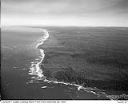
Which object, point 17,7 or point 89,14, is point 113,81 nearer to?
point 89,14

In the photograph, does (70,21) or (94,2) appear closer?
(94,2)

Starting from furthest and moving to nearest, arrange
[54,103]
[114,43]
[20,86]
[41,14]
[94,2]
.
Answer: [114,43]
[41,14]
[94,2]
[20,86]
[54,103]

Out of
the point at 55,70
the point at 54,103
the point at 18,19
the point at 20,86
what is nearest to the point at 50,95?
the point at 54,103

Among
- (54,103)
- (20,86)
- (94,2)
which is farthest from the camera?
(94,2)

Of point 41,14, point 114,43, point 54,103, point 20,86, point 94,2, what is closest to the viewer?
point 54,103

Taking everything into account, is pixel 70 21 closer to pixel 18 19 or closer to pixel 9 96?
pixel 18 19

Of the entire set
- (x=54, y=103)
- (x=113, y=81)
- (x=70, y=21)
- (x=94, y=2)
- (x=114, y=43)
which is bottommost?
(x=54, y=103)

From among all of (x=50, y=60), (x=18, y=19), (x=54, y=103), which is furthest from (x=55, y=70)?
(x=18, y=19)

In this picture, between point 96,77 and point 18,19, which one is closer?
point 96,77

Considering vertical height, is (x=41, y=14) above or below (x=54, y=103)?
above
